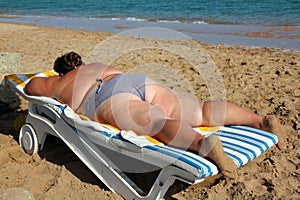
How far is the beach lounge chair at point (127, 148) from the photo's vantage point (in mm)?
2404

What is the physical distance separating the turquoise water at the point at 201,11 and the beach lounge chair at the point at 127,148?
9361 millimetres

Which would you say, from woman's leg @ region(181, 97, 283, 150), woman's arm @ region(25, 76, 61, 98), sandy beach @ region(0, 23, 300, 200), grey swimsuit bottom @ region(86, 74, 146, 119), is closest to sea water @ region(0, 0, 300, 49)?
sandy beach @ region(0, 23, 300, 200)

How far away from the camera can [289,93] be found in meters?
4.70

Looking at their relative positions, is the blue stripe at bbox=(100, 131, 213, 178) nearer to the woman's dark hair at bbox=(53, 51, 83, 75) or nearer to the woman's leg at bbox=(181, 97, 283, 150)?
the woman's leg at bbox=(181, 97, 283, 150)

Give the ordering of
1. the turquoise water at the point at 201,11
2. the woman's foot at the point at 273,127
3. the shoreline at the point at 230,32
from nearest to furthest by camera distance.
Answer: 1. the woman's foot at the point at 273,127
2. the shoreline at the point at 230,32
3. the turquoise water at the point at 201,11

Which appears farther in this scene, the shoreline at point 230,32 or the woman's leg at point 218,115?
the shoreline at point 230,32

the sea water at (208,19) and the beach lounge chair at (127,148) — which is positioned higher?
the beach lounge chair at (127,148)

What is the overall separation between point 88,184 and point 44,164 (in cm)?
49

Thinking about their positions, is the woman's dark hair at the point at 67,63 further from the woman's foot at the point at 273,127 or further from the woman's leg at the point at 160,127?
the woman's foot at the point at 273,127

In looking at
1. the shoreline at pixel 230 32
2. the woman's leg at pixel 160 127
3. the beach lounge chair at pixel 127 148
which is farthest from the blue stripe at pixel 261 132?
the shoreline at pixel 230 32

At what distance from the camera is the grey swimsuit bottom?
3.04m

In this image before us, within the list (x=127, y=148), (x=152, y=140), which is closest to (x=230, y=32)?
(x=152, y=140)

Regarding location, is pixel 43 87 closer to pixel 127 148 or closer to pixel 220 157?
pixel 127 148

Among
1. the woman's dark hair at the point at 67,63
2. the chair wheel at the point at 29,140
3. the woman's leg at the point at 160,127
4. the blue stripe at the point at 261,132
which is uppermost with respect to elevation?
the woman's dark hair at the point at 67,63
